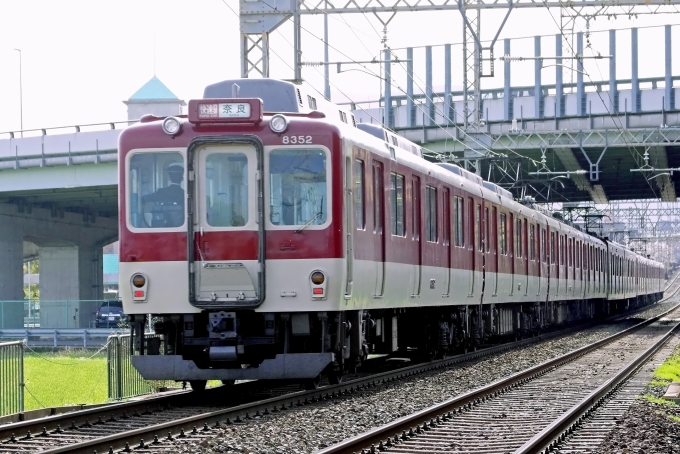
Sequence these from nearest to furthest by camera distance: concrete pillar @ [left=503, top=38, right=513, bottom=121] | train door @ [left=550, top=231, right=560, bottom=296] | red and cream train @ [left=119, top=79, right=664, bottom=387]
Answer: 1. red and cream train @ [left=119, top=79, right=664, bottom=387]
2. train door @ [left=550, top=231, right=560, bottom=296]
3. concrete pillar @ [left=503, top=38, right=513, bottom=121]

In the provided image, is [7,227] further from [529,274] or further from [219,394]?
A: [219,394]

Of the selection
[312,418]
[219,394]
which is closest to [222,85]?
[219,394]

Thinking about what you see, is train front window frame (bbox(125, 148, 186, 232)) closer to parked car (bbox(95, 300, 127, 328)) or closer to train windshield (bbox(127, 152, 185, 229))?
train windshield (bbox(127, 152, 185, 229))

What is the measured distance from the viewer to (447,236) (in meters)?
19.3

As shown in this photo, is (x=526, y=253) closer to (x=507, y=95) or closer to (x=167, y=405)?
(x=167, y=405)

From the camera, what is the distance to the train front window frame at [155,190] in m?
13.4

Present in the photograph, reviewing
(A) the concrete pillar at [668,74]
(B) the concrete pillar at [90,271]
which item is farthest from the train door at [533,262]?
(A) the concrete pillar at [668,74]

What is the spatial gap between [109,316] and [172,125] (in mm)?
33495

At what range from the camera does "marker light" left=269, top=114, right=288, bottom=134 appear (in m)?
13.2

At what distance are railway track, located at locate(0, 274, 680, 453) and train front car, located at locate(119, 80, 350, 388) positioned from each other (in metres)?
0.54

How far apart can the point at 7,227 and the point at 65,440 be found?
1435 inches

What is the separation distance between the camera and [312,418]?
11461 millimetres

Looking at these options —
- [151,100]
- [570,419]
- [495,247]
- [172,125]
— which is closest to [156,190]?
[172,125]

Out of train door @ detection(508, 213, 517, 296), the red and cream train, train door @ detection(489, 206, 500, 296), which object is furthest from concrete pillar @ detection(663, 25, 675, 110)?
the red and cream train
